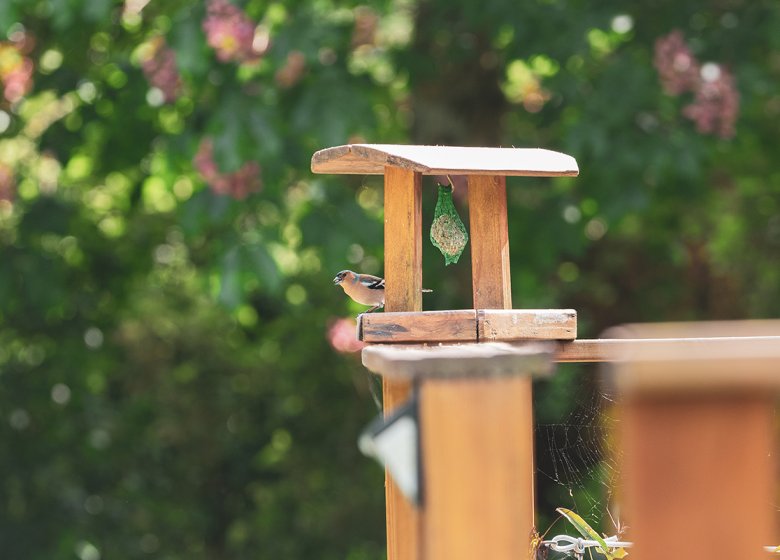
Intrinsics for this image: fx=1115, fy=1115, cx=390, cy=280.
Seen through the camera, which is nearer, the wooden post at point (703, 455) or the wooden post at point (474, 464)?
the wooden post at point (703, 455)

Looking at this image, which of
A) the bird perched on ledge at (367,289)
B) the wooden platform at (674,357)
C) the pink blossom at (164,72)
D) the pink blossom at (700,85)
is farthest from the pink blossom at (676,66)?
the wooden platform at (674,357)

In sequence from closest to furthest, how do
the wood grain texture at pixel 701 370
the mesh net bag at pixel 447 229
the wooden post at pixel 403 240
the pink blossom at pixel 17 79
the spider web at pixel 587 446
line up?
the wood grain texture at pixel 701 370 < the wooden post at pixel 403 240 < the spider web at pixel 587 446 < the mesh net bag at pixel 447 229 < the pink blossom at pixel 17 79

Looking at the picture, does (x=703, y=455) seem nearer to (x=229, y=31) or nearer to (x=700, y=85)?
(x=229, y=31)

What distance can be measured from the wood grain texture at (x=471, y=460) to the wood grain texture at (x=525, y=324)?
0.79 metres

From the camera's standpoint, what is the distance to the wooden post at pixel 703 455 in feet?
2.85

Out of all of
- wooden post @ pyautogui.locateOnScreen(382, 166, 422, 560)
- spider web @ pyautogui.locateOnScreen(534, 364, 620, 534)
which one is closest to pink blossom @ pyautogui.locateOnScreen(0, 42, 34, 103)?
spider web @ pyautogui.locateOnScreen(534, 364, 620, 534)

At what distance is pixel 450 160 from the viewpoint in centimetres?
184

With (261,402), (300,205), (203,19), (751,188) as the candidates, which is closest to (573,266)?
(751,188)

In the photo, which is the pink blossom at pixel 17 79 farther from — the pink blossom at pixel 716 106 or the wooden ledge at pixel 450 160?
the wooden ledge at pixel 450 160

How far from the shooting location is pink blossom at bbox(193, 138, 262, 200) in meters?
3.80

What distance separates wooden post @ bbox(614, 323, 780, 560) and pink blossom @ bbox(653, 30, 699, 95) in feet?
11.3

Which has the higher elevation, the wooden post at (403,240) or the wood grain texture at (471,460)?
the wooden post at (403,240)

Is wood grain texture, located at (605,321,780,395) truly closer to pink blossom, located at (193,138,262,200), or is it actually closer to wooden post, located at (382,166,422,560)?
wooden post, located at (382,166,422,560)

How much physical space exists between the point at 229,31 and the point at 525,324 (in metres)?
2.05
